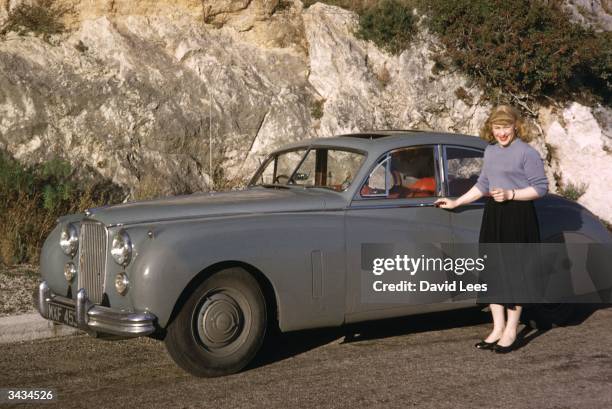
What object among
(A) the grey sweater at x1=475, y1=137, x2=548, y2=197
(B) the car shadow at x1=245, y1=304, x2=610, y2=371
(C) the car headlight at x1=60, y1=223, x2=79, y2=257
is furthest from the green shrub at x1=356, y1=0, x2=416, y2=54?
(C) the car headlight at x1=60, y1=223, x2=79, y2=257

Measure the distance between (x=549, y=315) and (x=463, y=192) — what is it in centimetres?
142

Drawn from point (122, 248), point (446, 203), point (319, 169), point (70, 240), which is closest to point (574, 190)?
point (446, 203)

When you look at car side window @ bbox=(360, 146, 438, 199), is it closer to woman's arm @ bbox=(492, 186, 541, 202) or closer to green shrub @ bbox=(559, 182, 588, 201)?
woman's arm @ bbox=(492, 186, 541, 202)

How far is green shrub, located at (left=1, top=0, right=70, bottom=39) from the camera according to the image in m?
14.5

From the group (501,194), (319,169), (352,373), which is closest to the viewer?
(352,373)

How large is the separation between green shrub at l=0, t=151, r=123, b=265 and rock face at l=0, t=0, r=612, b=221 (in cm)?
97

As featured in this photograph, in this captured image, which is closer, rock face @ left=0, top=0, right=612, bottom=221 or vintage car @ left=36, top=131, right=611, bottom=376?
vintage car @ left=36, top=131, right=611, bottom=376

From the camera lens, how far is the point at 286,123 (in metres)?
15.0

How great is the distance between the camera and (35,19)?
47.9 ft

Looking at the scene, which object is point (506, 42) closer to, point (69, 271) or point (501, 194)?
point (501, 194)

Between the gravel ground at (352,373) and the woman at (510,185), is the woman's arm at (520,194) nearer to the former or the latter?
the woman at (510,185)

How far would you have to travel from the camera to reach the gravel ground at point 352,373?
561 cm

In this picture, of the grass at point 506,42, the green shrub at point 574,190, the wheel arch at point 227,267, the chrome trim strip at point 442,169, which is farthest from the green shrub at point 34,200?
the green shrub at point 574,190

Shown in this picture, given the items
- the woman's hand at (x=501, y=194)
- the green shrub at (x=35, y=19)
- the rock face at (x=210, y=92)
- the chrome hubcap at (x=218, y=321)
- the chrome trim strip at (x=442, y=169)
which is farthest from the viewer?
the green shrub at (x=35, y=19)
